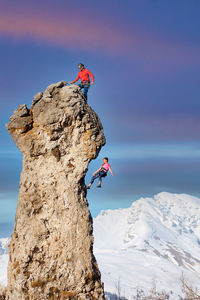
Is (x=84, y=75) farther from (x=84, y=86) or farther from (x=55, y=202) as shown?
(x=55, y=202)

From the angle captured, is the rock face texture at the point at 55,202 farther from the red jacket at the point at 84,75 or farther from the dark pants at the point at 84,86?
the red jacket at the point at 84,75

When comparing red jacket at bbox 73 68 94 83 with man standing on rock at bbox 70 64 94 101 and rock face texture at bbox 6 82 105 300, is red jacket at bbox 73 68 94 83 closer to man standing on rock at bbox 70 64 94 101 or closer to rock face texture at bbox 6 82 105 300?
man standing on rock at bbox 70 64 94 101

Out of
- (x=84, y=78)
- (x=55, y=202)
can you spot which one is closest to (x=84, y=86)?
(x=84, y=78)

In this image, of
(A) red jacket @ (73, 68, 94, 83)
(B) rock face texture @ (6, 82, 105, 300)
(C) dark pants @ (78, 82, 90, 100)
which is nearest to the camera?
(B) rock face texture @ (6, 82, 105, 300)

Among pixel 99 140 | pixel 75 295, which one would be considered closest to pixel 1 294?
pixel 75 295

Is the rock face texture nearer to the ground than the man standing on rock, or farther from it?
nearer to the ground

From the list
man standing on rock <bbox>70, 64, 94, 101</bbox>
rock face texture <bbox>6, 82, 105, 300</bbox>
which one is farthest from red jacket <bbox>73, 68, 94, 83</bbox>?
rock face texture <bbox>6, 82, 105, 300</bbox>

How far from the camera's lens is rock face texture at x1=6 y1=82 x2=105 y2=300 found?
47.6 feet

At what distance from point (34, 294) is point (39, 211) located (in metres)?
3.02

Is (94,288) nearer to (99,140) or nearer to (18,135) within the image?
(99,140)

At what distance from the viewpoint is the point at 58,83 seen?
645 inches

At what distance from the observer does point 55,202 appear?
15180mm

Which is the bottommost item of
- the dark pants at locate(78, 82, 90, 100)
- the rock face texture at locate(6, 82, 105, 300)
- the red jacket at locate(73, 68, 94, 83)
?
the rock face texture at locate(6, 82, 105, 300)

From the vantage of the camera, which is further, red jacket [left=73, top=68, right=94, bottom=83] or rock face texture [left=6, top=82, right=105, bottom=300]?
red jacket [left=73, top=68, right=94, bottom=83]
